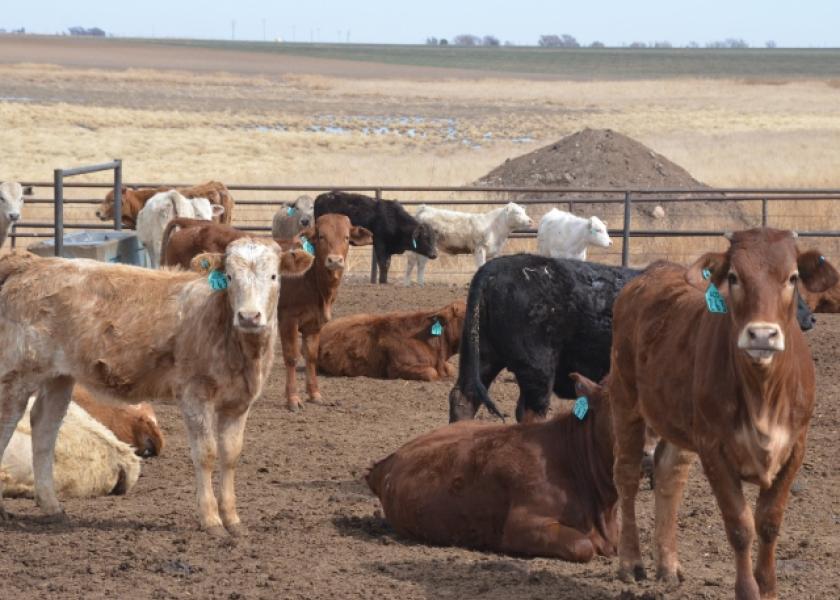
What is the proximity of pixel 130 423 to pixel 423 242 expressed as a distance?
9.85 metres

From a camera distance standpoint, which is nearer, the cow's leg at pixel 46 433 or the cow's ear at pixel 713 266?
the cow's ear at pixel 713 266

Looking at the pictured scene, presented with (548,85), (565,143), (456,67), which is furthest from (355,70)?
(565,143)

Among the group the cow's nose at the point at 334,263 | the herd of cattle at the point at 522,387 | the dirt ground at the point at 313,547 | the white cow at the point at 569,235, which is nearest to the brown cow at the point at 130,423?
the herd of cattle at the point at 522,387

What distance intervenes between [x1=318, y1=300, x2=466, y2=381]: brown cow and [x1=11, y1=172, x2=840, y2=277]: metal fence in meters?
2.99

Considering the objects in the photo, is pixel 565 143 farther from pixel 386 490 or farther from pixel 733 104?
pixel 733 104

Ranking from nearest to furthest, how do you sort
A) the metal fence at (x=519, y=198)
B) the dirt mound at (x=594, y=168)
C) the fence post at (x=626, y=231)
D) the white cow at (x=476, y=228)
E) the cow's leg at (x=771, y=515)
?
the cow's leg at (x=771, y=515), the metal fence at (x=519, y=198), the fence post at (x=626, y=231), the white cow at (x=476, y=228), the dirt mound at (x=594, y=168)

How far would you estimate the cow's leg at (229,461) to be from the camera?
664 centimetres

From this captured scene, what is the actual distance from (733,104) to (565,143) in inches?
2356

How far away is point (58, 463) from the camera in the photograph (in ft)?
24.5

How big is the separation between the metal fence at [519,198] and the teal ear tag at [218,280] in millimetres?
6391

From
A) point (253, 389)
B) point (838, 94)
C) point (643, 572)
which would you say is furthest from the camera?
point (838, 94)

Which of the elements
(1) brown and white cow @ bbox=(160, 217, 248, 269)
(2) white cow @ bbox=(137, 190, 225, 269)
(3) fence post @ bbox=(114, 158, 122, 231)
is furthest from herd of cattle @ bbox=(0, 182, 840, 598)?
(2) white cow @ bbox=(137, 190, 225, 269)

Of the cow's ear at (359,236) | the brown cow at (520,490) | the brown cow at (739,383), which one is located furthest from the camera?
the cow's ear at (359,236)

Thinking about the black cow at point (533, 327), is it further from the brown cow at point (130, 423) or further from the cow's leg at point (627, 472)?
the cow's leg at point (627, 472)
